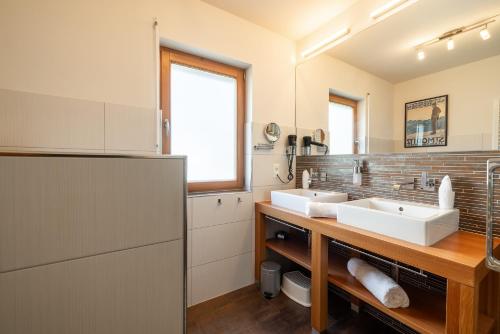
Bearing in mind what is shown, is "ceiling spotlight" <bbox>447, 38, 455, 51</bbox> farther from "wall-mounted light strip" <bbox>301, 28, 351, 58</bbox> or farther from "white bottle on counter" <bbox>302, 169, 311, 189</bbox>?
"white bottle on counter" <bbox>302, 169, 311, 189</bbox>

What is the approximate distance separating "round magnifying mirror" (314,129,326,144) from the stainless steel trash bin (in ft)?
4.00

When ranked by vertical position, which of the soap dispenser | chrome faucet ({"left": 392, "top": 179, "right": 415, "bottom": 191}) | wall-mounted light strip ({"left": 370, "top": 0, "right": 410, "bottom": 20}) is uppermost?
A: wall-mounted light strip ({"left": 370, "top": 0, "right": 410, "bottom": 20})

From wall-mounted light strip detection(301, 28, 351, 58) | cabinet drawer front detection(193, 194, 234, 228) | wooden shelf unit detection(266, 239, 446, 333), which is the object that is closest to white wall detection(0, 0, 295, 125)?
wall-mounted light strip detection(301, 28, 351, 58)

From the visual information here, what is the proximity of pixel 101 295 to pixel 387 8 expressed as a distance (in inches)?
91.9

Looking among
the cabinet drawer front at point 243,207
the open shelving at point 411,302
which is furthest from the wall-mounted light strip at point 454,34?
the cabinet drawer front at point 243,207

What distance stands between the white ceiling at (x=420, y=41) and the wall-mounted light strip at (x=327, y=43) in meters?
0.07

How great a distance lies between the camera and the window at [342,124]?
73.0 inches

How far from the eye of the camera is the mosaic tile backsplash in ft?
3.80

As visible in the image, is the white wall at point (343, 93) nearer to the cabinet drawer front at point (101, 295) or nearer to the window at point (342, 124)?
the window at point (342, 124)

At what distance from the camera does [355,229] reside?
1.23 meters

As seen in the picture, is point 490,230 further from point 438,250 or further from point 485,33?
point 485,33

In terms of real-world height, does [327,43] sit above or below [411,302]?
above

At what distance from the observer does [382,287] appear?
1.18 metres

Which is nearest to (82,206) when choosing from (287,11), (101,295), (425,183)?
(101,295)
